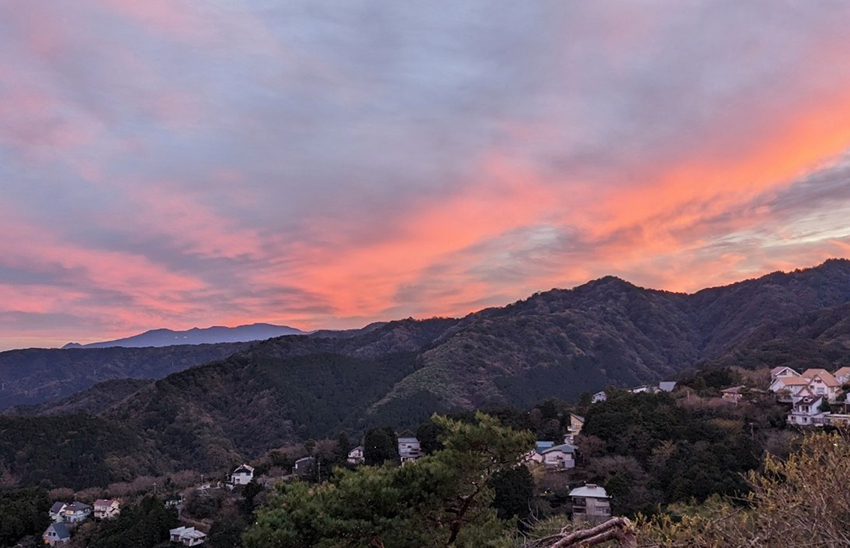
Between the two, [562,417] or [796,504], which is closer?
[796,504]

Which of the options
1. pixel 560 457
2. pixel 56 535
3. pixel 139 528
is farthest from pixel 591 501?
pixel 56 535

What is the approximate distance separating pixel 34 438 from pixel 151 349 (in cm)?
9609

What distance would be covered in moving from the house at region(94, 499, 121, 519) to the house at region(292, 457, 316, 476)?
10171 mm

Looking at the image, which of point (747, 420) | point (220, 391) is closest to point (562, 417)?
point (747, 420)

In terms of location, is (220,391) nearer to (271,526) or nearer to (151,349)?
(271,526)

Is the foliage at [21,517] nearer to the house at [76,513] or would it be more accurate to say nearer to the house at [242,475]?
the house at [76,513]

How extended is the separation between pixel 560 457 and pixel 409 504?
69.2ft

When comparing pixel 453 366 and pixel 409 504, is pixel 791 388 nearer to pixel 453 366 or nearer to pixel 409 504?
pixel 409 504

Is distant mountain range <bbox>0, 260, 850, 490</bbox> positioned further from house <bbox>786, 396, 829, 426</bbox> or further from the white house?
house <bbox>786, 396, 829, 426</bbox>

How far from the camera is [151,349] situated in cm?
13138

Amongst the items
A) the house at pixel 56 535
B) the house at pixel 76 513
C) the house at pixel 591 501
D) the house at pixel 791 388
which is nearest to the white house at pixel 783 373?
the house at pixel 791 388

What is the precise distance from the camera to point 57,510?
31172 mm

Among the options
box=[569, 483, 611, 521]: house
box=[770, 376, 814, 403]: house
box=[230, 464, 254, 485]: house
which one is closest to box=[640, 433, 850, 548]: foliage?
box=[569, 483, 611, 521]: house

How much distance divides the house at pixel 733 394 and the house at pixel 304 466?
2430 centimetres
